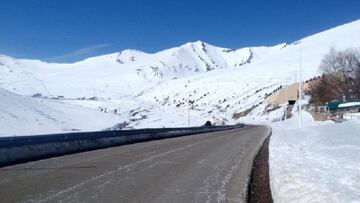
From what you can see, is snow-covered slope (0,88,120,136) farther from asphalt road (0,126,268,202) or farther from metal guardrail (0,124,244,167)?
asphalt road (0,126,268,202)

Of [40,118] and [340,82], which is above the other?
[340,82]

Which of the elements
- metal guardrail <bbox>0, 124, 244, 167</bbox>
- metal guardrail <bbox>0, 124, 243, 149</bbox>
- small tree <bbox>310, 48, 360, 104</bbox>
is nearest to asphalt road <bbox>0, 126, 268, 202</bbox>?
metal guardrail <bbox>0, 124, 244, 167</bbox>

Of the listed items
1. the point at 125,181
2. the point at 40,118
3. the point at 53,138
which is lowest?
the point at 125,181

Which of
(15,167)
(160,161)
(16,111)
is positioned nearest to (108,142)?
(160,161)

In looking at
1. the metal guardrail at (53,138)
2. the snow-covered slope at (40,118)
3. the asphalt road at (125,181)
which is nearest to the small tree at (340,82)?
the snow-covered slope at (40,118)

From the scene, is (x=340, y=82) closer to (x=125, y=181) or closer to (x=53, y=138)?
(x=53, y=138)

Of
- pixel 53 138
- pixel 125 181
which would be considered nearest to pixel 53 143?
pixel 53 138

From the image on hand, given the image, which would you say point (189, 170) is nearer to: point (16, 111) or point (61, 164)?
point (61, 164)

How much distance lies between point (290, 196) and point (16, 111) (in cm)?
6853

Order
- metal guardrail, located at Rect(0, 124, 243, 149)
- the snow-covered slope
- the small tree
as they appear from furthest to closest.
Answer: the small tree
the snow-covered slope
metal guardrail, located at Rect(0, 124, 243, 149)

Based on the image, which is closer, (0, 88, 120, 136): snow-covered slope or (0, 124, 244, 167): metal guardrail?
(0, 124, 244, 167): metal guardrail

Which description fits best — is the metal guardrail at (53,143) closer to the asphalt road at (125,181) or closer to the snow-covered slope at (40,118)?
the asphalt road at (125,181)

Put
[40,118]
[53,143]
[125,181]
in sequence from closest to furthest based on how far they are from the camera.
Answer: [125,181], [53,143], [40,118]

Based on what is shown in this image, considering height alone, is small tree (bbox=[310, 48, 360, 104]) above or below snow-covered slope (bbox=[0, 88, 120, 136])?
above
